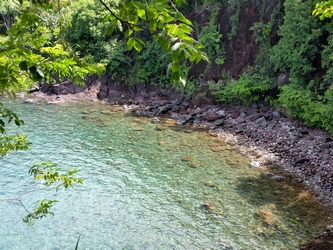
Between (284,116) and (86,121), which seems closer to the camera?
(284,116)

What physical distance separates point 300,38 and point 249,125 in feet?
15.3

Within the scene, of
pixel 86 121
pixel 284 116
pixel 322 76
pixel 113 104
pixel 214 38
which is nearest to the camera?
pixel 322 76

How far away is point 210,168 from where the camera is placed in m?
11.6

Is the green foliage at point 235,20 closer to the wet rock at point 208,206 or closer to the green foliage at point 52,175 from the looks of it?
the wet rock at point 208,206

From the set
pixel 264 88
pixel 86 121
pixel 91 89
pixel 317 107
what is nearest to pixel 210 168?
pixel 317 107

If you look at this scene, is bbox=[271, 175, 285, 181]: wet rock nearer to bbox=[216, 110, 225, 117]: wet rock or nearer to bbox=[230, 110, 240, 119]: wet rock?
bbox=[230, 110, 240, 119]: wet rock

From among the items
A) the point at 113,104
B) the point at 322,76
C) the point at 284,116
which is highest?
the point at 322,76

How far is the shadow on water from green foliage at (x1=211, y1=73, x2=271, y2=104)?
574 cm

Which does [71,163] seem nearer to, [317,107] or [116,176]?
[116,176]

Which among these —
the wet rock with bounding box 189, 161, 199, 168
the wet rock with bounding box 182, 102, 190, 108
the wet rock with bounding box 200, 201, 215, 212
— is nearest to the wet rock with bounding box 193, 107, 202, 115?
the wet rock with bounding box 182, 102, 190, 108

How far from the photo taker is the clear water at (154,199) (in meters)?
7.75

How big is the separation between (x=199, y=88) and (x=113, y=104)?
244 inches

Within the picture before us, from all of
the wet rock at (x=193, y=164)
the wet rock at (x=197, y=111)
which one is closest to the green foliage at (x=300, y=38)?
the wet rock at (x=197, y=111)

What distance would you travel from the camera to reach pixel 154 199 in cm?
953
